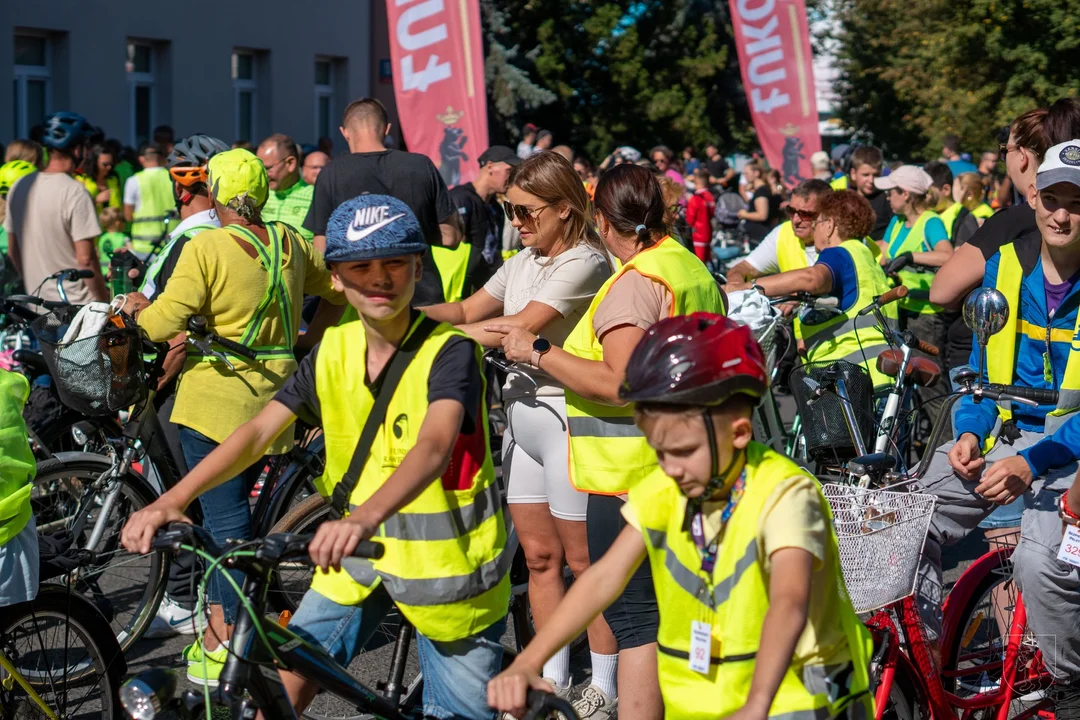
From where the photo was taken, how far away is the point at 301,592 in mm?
5691

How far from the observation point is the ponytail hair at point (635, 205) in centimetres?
426

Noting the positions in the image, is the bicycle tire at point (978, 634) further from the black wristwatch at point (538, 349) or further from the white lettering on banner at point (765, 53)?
the white lettering on banner at point (765, 53)

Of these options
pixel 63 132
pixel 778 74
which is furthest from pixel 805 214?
pixel 778 74

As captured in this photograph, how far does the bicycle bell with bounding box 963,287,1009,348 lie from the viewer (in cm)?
390

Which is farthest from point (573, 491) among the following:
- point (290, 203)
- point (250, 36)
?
point (250, 36)

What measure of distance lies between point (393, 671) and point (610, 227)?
1619 millimetres

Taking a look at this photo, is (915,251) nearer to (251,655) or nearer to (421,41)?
(421,41)

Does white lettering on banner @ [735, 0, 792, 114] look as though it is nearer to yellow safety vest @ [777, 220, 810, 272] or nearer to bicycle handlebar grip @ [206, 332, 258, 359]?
yellow safety vest @ [777, 220, 810, 272]

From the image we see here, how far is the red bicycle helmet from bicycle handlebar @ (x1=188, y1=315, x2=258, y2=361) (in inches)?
100

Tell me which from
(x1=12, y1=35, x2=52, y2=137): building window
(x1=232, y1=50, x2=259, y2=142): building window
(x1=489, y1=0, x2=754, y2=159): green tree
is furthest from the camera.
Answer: (x1=489, y1=0, x2=754, y2=159): green tree

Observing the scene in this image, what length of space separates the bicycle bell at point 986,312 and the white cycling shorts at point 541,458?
4.40 ft

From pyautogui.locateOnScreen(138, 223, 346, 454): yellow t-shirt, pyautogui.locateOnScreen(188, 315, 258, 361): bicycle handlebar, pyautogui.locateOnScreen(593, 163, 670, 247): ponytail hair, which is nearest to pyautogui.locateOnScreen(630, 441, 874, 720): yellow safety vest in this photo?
pyautogui.locateOnScreen(593, 163, 670, 247): ponytail hair

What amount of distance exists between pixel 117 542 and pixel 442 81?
24.8 ft

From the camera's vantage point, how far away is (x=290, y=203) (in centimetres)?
909
